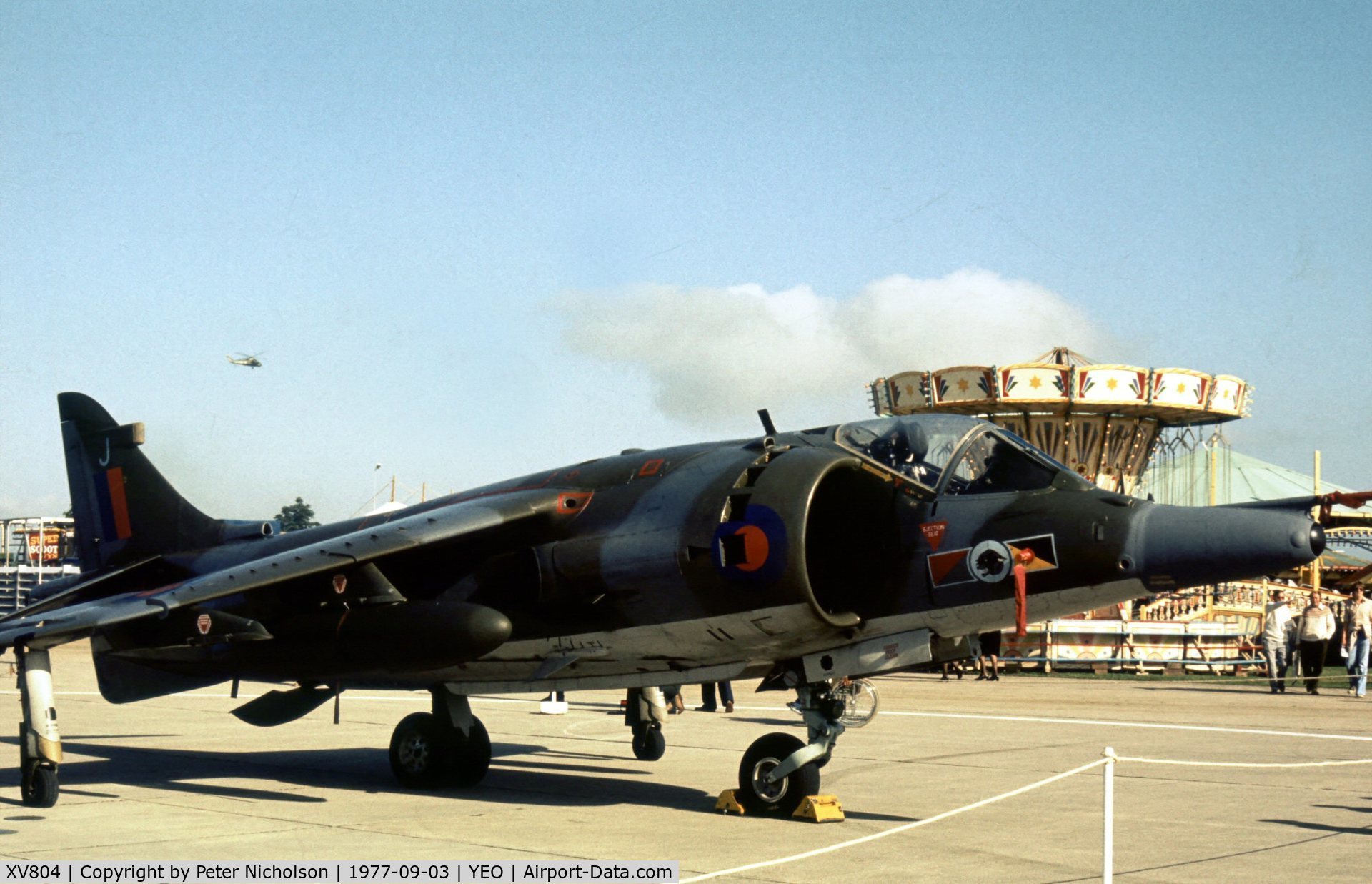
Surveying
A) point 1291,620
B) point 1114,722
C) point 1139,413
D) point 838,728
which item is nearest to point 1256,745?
point 1114,722

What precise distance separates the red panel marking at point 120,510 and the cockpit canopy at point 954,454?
26.8 feet

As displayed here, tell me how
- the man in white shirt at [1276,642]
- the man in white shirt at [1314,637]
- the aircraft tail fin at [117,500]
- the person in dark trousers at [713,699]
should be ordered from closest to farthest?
the aircraft tail fin at [117,500], the person in dark trousers at [713,699], the man in white shirt at [1314,637], the man in white shirt at [1276,642]

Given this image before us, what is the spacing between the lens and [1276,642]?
23.7m

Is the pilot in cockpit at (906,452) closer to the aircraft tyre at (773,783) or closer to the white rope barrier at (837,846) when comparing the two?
the aircraft tyre at (773,783)

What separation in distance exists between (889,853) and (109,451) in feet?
32.6

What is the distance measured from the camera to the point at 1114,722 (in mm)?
17828

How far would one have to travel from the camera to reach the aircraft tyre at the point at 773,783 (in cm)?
979

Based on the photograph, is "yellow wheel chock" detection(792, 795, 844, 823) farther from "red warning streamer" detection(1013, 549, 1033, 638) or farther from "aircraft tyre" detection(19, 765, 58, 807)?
"aircraft tyre" detection(19, 765, 58, 807)

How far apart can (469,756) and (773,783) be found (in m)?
3.40

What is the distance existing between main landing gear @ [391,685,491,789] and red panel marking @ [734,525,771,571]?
3.81 meters

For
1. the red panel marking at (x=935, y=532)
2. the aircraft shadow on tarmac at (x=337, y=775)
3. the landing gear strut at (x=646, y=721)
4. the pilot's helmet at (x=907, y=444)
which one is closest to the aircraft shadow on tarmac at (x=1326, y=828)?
the red panel marking at (x=935, y=532)

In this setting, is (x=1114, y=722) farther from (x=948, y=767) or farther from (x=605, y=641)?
(x=605, y=641)

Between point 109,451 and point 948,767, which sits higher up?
point 109,451

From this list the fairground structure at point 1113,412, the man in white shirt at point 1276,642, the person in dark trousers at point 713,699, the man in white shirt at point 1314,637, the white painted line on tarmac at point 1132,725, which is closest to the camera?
the white painted line on tarmac at point 1132,725
